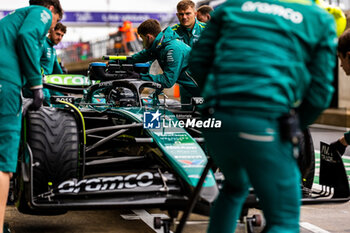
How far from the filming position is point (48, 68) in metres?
7.80

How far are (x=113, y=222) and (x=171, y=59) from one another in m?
2.05

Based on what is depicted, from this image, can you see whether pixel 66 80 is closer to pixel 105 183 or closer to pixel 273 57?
pixel 105 183

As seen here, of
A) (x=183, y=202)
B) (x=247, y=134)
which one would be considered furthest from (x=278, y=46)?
(x=183, y=202)

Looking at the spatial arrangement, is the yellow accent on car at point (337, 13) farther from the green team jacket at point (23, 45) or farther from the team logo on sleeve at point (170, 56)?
the team logo on sleeve at point (170, 56)

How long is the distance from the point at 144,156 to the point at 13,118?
1.46 metres

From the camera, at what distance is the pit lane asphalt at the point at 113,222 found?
4.74 meters

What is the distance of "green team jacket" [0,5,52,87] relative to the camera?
3979 mm

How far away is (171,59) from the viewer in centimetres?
630

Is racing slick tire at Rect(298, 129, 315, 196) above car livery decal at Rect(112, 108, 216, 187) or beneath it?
beneath

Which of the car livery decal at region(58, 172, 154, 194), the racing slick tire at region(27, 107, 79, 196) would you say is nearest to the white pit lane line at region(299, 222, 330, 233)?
the car livery decal at region(58, 172, 154, 194)

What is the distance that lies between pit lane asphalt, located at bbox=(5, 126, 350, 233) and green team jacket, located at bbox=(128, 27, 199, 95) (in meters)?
1.53

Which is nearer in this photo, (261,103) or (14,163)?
(261,103)

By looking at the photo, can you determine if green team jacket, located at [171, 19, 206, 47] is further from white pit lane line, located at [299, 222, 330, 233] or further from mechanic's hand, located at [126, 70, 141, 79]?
white pit lane line, located at [299, 222, 330, 233]

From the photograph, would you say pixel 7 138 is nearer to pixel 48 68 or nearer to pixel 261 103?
pixel 261 103
